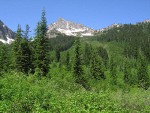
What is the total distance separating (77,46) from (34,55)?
36.1 feet

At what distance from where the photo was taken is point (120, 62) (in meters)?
192

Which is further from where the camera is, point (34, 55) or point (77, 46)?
point (77, 46)

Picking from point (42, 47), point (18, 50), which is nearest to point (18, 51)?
point (18, 50)

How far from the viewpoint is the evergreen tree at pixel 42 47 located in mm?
48888

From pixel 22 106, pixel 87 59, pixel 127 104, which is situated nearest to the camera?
pixel 22 106

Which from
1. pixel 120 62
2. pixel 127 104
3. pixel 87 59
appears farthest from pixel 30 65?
pixel 120 62

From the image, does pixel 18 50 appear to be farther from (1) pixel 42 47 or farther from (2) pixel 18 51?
(1) pixel 42 47

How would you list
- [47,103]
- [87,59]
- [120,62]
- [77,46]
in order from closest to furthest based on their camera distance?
[47,103] < [77,46] < [87,59] < [120,62]

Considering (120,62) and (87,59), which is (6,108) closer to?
(87,59)

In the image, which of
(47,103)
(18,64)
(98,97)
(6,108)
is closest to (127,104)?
(98,97)

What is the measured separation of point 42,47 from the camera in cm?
5019

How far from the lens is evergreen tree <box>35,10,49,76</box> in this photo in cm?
4889

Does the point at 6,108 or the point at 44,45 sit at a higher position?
the point at 44,45

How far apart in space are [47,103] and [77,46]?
4355 cm
